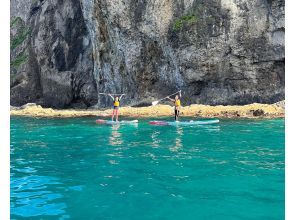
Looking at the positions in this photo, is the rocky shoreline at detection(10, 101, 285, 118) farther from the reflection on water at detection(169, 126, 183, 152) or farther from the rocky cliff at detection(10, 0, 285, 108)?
the reflection on water at detection(169, 126, 183, 152)

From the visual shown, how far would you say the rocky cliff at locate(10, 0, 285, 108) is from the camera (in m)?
34.1

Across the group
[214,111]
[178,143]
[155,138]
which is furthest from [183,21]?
[178,143]

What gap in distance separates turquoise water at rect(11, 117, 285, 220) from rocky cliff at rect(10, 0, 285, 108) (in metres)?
18.6

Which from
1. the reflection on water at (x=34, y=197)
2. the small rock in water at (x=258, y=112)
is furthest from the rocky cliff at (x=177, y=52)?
the reflection on water at (x=34, y=197)

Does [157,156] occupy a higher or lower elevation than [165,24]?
lower

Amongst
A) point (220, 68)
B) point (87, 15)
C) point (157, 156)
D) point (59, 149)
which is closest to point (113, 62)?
point (87, 15)

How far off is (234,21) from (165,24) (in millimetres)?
7892

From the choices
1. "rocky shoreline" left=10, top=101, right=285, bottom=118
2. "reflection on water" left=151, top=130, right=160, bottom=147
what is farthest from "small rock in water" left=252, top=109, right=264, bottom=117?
"reflection on water" left=151, top=130, right=160, bottom=147

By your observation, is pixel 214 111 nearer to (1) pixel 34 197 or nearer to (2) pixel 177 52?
(2) pixel 177 52

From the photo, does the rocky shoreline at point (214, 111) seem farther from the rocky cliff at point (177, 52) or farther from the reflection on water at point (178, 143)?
the reflection on water at point (178, 143)

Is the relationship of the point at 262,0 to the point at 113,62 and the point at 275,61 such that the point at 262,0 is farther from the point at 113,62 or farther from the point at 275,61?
the point at 113,62

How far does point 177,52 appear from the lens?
124 ft

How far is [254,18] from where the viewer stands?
34500 millimetres
